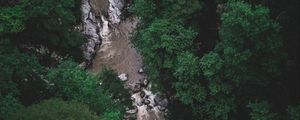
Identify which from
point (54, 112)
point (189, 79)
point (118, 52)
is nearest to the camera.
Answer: point (54, 112)

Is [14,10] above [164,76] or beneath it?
above

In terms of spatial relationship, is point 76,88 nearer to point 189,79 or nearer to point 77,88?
point 77,88

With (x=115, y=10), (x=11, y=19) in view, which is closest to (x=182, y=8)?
(x=115, y=10)

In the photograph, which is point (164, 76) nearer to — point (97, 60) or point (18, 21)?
point (97, 60)

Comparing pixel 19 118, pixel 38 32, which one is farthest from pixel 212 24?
pixel 19 118

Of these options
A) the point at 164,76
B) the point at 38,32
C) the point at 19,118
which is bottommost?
the point at 19,118

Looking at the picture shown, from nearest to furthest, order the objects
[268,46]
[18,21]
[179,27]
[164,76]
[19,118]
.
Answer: [19,118], [268,46], [18,21], [179,27], [164,76]

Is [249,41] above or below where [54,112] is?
above
